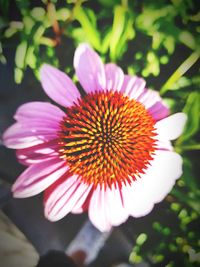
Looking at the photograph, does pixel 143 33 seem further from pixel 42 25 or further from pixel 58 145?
pixel 58 145

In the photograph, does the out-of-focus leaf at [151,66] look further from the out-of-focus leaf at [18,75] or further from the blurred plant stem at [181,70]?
the out-of-focus leaf at [18,75]

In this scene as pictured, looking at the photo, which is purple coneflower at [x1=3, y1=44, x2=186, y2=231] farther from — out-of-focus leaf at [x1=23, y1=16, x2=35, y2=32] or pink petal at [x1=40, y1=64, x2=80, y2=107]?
out-of-focus leaf at [x1=23, y1=16, x2=35, y2=32]

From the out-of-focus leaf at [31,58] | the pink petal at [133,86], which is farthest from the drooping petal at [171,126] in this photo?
the out-of-focus leaf at [31,58]

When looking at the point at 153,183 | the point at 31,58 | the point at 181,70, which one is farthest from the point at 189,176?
the point at 31,58

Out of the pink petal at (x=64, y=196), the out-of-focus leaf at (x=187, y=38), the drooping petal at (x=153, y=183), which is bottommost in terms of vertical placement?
the drooping petal at (x=153, y=183)

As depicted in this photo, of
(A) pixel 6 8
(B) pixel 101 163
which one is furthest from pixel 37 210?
(A) pixel 6 8

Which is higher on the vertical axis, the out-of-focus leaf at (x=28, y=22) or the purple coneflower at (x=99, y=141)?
the out-of-focus leaf at (x=28, y=22)
